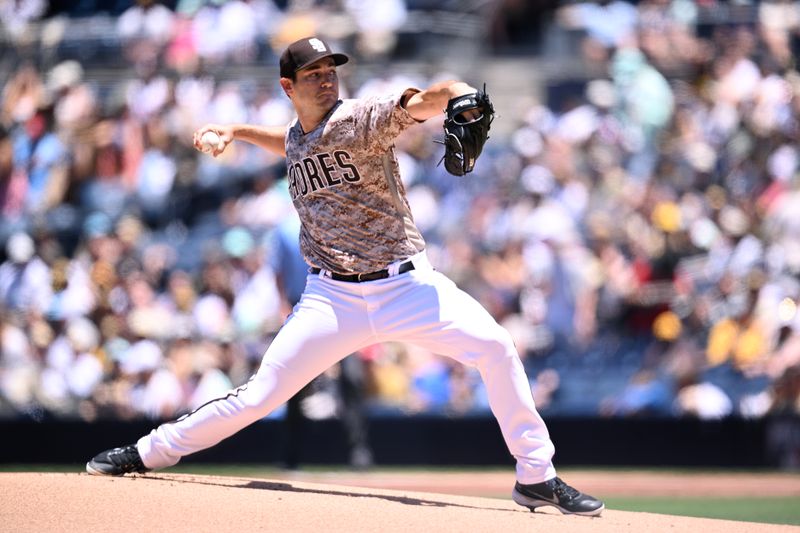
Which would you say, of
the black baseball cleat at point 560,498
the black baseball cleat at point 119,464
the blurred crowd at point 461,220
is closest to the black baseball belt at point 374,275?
the black baseball cleat at point 560,498

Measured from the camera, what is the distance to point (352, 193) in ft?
18.6

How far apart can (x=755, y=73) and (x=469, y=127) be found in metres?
8.19

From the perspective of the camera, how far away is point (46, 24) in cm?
1453

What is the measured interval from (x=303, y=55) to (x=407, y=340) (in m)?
1.33

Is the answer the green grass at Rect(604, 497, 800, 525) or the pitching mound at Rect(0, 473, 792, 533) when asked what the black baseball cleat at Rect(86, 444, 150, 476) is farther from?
the green grass at Rect(604, 497, 800, 525)

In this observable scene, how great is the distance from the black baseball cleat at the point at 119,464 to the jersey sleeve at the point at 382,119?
6.31 feet

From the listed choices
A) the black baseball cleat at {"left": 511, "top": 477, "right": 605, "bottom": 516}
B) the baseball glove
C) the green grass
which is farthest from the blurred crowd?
the baseball glove

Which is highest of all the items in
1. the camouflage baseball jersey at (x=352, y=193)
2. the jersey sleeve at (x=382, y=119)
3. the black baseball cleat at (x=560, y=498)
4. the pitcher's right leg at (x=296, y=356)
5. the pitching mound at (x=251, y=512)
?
the jersey sleeve at (x=382, y=119)

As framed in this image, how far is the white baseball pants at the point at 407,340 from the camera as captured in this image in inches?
220

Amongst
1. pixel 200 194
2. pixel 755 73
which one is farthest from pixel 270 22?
pixel 755 73

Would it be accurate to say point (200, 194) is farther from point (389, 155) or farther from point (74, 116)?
point (389, 155)

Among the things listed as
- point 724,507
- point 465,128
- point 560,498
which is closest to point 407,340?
point 560,498

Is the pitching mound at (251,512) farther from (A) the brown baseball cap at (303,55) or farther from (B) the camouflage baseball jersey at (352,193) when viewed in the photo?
(A) the brown baseball cap at (303,55)

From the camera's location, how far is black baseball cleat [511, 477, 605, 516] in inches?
224
